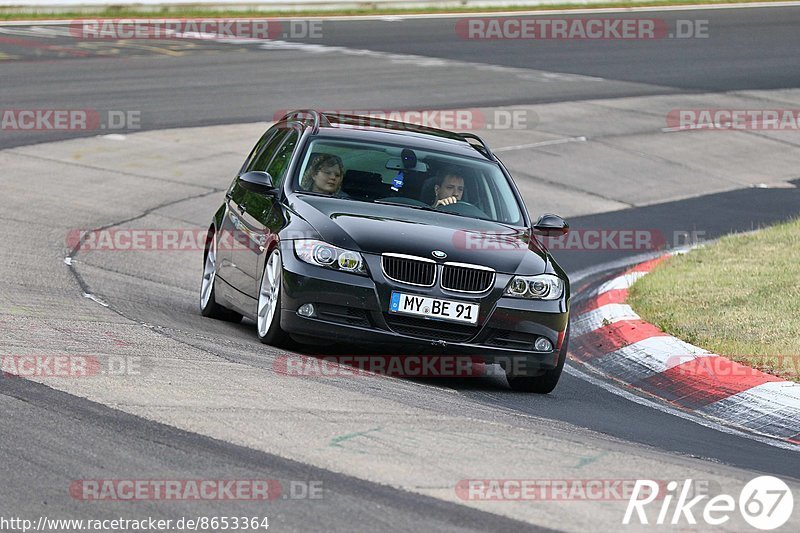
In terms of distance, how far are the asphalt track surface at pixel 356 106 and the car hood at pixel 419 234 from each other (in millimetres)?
839

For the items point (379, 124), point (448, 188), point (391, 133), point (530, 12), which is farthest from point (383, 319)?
point (530, 12)

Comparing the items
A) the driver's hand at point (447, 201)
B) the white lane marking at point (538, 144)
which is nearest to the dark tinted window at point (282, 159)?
the driver's hand at point (447, 201)

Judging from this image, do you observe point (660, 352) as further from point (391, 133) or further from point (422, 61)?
point (422, 61)

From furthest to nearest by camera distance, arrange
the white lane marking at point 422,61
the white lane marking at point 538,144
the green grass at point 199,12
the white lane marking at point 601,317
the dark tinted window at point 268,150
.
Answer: the green grass at point 199,12, the white lane marking at point 422,61, the white lane marking at point 538,144, the white lane marking at point 601,317, the dark tinted window at point 268,150

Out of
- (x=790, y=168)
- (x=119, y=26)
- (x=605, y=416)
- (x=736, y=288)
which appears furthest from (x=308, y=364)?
(x=119, y=26)

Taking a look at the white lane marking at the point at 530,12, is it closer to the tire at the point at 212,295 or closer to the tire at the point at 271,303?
the tire at the point at 212,295

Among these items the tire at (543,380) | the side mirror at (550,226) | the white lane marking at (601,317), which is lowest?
the white lane marking at (601,317)

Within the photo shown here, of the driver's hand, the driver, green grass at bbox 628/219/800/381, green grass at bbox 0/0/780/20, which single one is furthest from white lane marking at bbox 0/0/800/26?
the driver's hand

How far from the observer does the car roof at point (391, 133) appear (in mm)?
10508

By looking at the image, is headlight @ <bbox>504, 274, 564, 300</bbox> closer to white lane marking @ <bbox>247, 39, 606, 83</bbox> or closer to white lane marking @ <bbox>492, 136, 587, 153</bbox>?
white lane marking @ <bbox>492, 136, 587, 153</bbox>

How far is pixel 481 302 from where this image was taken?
8961mm

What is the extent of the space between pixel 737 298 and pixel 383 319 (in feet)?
13.5

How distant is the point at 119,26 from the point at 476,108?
1093 centimetres

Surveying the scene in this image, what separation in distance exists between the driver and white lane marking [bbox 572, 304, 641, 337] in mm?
1989
